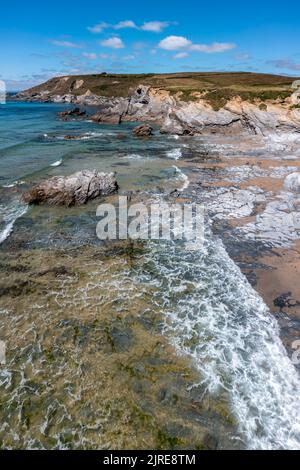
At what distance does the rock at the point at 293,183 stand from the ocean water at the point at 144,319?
385 inches

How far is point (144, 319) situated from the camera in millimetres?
12000

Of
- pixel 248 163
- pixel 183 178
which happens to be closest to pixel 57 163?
pixel 183 178

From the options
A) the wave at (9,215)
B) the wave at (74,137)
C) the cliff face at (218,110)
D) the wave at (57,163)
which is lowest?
the wave at (9,215)

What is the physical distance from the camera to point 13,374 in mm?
9844

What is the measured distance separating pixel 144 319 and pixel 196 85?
82963 mm

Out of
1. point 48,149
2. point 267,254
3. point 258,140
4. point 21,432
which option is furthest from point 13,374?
point 258,140

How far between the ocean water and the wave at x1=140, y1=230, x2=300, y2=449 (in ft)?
0.10

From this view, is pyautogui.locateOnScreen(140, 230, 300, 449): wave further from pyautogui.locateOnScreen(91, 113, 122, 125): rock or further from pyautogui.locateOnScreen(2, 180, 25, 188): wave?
pyautogui.locateOnScreen(91, 113, 122, 125): rock

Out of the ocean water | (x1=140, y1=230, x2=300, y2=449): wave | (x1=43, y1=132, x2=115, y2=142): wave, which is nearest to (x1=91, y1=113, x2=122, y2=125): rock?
(x1=43, y1=132, x2=115, y2=142): wave

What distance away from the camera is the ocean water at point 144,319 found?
8.55 meters

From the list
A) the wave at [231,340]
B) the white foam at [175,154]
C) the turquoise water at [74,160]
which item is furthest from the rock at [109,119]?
the wave at [231,340]

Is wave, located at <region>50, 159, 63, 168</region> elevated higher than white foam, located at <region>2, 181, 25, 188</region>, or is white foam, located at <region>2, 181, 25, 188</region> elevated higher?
wave, located at <region>50, 159, 63, 168</region>

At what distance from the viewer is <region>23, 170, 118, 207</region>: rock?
22.1 meters

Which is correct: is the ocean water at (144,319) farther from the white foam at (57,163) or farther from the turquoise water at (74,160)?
the white foam at (57,163)
